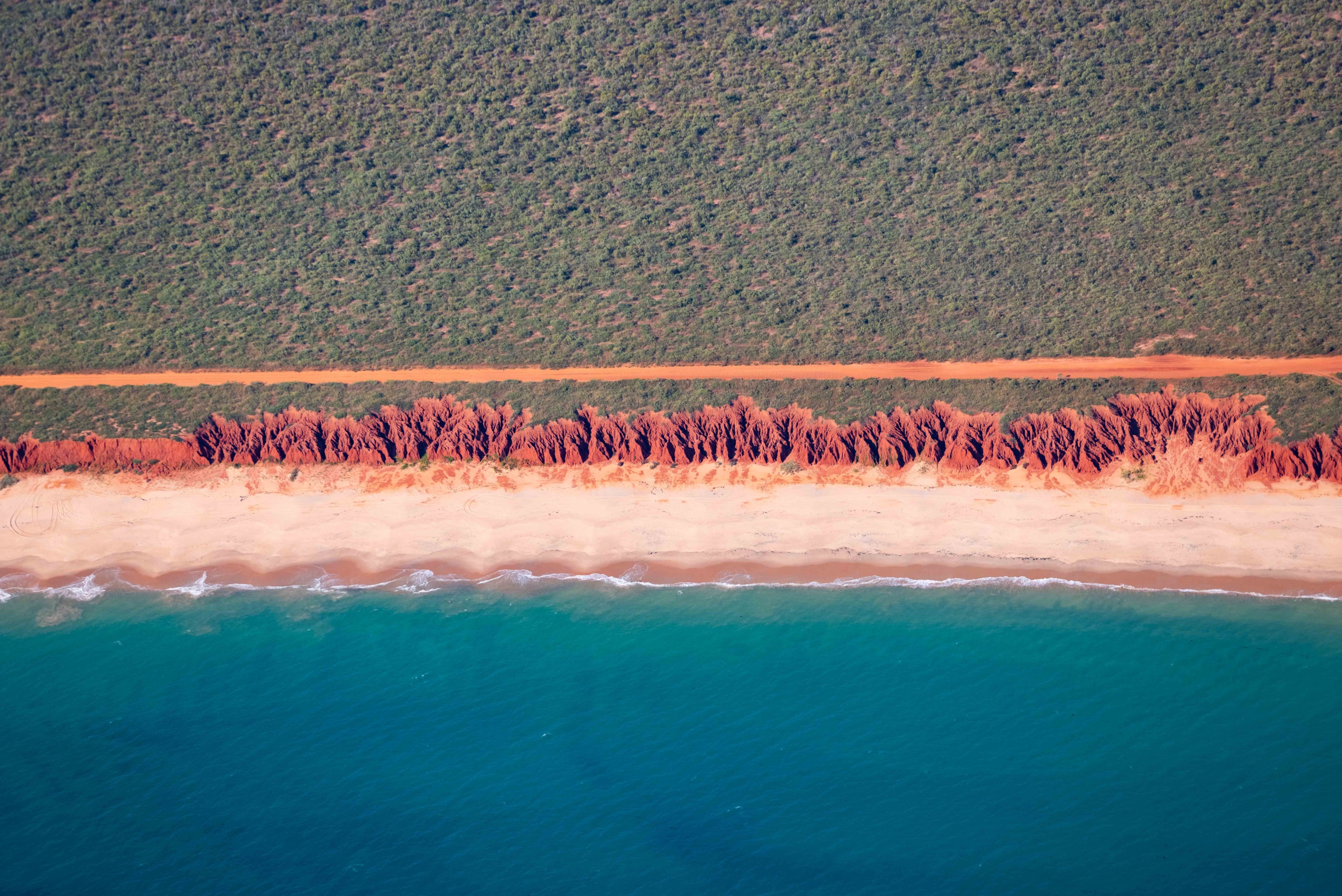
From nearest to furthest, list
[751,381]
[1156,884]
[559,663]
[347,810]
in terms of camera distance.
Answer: [1156,884]
[347,810]
[559,663]
[751,381]

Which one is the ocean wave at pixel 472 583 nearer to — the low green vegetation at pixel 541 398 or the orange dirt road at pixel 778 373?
the low green vegetation at pixel 541 398

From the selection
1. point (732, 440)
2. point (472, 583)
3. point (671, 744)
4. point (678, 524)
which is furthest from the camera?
point (732, 440)

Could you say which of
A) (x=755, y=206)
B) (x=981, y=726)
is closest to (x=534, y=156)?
(x=755, y=206)

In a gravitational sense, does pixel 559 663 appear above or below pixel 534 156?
below

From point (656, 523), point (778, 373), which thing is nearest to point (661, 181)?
point (778, 373)

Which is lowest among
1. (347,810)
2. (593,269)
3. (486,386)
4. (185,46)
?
(347,810)

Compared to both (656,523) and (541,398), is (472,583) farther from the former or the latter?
(541,398)

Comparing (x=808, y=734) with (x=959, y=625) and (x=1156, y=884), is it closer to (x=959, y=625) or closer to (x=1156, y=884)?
(x=959, y=625)
